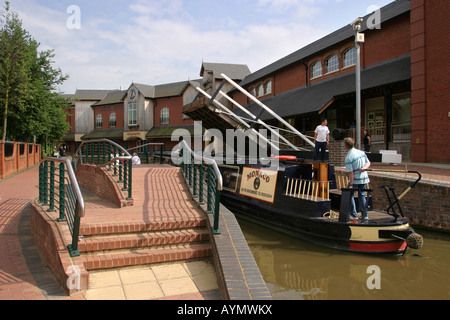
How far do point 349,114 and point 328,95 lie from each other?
4419 millimetres

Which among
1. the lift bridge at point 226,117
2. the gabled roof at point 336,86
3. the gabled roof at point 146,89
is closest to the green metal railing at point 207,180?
the lift bridge at point 226,117

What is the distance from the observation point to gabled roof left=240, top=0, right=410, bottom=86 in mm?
16062

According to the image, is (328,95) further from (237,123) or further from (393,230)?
(393,230)

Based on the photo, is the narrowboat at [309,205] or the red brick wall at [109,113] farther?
the red brick wall at [109,113]

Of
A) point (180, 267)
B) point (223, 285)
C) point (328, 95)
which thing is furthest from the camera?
point (328, 95)

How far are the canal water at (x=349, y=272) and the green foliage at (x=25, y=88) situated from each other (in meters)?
17.0

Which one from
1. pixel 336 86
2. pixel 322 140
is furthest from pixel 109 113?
pixel 322 140

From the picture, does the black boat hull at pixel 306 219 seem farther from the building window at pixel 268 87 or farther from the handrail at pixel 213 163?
the building window at pixel 268 87

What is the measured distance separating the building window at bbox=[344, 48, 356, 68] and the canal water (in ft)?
43.0

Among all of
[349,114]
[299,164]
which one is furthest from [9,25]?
[349,114]

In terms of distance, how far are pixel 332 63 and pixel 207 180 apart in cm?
1568

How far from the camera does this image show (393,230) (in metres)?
6.36
